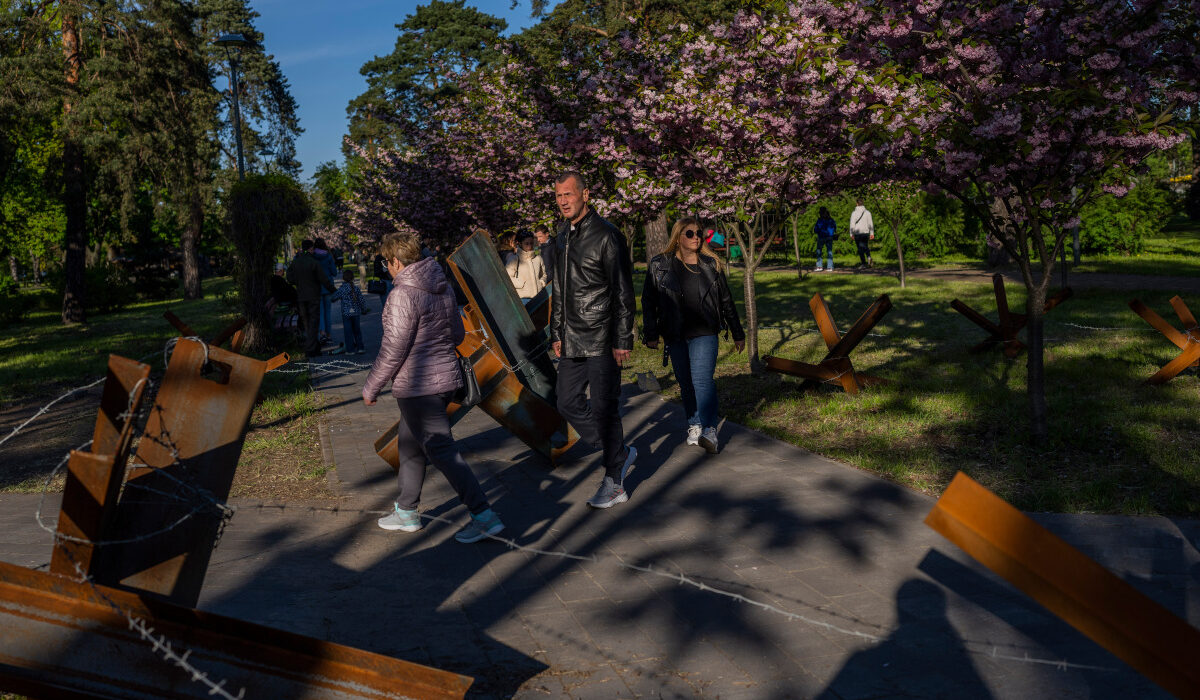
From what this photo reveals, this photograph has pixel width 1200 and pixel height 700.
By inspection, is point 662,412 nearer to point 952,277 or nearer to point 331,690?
point 331,690

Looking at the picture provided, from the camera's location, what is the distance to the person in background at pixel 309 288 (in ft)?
49.2

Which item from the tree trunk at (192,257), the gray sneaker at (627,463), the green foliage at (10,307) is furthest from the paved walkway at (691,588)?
the tree trunk at (192,257)

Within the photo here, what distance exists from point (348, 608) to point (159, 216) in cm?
5064

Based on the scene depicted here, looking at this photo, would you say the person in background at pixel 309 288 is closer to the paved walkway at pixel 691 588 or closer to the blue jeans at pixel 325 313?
the blue jeans at pixel 325 313

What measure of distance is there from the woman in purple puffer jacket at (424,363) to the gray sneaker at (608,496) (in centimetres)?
75

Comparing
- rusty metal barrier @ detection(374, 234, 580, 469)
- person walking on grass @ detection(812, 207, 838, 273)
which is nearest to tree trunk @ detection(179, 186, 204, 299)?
person walking on grass @ detection(812, 207, 838, 273)

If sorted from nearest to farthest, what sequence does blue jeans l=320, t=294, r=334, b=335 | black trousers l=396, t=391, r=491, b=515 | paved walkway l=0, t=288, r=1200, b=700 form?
1. paved walkway l=0, t=288, r=1200, b=700
2. black trousers l=396, t=391, r=491, b=515
3. blue jeans l=320, t=294, r=334, b=335

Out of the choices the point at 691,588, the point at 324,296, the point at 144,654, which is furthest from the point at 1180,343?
the point at 324,296

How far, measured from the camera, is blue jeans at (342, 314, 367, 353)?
15711mm

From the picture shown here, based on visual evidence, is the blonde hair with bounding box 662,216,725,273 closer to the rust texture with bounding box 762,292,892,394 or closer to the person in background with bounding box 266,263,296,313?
the rust texture with bounding box 762,292,892,394

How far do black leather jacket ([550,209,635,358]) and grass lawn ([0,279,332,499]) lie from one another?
84.8 inches

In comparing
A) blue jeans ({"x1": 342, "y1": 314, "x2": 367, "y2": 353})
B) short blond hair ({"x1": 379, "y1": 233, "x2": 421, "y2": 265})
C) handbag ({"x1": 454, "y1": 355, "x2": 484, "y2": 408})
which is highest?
short blond hair ({"x1": 379, "y1": 233, "x2": 421, "y2": 265})

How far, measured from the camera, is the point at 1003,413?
7.81 m

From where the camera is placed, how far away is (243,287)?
15.5 meters
